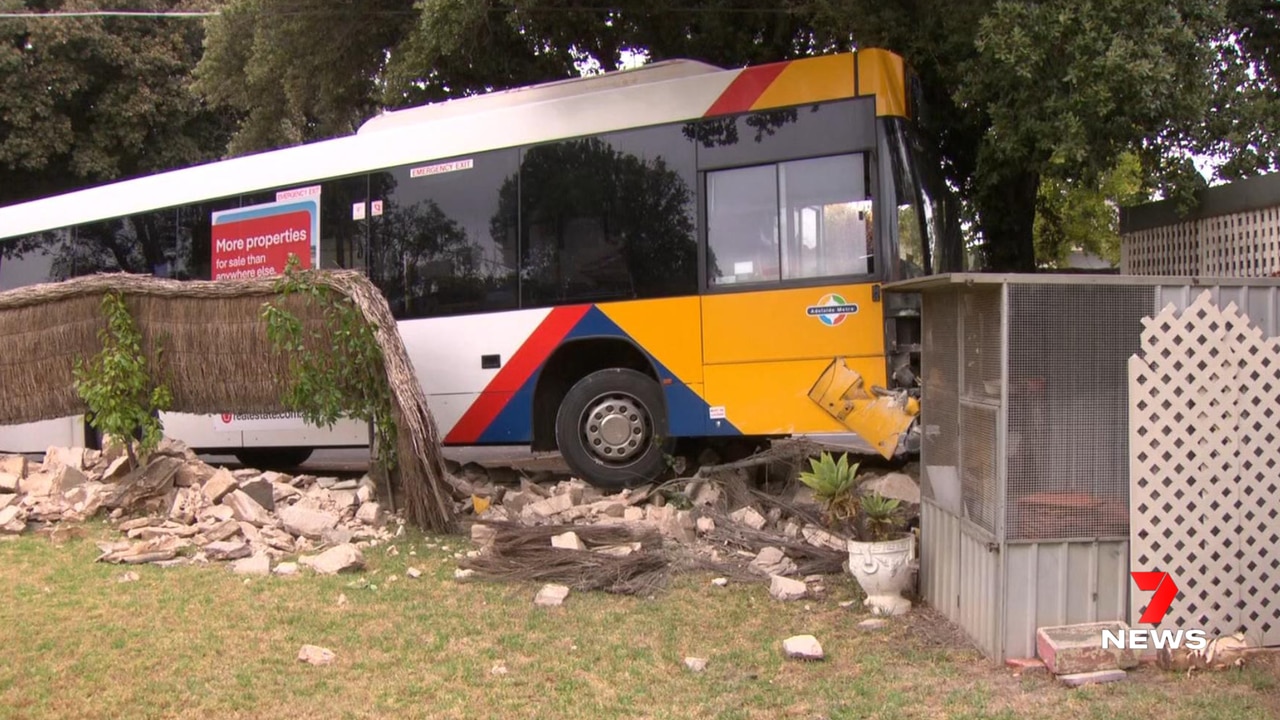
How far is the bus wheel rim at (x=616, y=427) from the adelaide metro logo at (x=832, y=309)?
1.68 metres

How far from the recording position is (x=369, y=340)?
788cm

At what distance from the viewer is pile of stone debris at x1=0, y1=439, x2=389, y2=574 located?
7098mm

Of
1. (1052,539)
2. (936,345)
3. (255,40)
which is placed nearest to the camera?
(1052,539)

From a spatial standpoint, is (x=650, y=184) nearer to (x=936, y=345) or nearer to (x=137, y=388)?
(x=936, y=345)

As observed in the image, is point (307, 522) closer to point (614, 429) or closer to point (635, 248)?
point (614, 429)

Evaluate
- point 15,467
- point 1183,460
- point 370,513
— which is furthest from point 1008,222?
point 15,467

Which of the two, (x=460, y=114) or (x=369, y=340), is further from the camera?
(x=460, y=114)

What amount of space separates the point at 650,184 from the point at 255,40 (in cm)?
732

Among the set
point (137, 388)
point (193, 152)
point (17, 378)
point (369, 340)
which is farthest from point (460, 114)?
point (193, 152)

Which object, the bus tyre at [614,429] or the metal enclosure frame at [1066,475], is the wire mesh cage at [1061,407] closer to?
the metal enclosure frame at [1066,475]

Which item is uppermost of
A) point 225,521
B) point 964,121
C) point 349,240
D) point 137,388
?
point 964,121

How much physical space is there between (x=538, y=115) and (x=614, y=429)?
9.37 feet

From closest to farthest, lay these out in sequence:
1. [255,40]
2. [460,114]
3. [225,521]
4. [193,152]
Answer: [225,521], [460,114], [255,40], [193,152]

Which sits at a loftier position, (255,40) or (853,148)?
(255,40)
